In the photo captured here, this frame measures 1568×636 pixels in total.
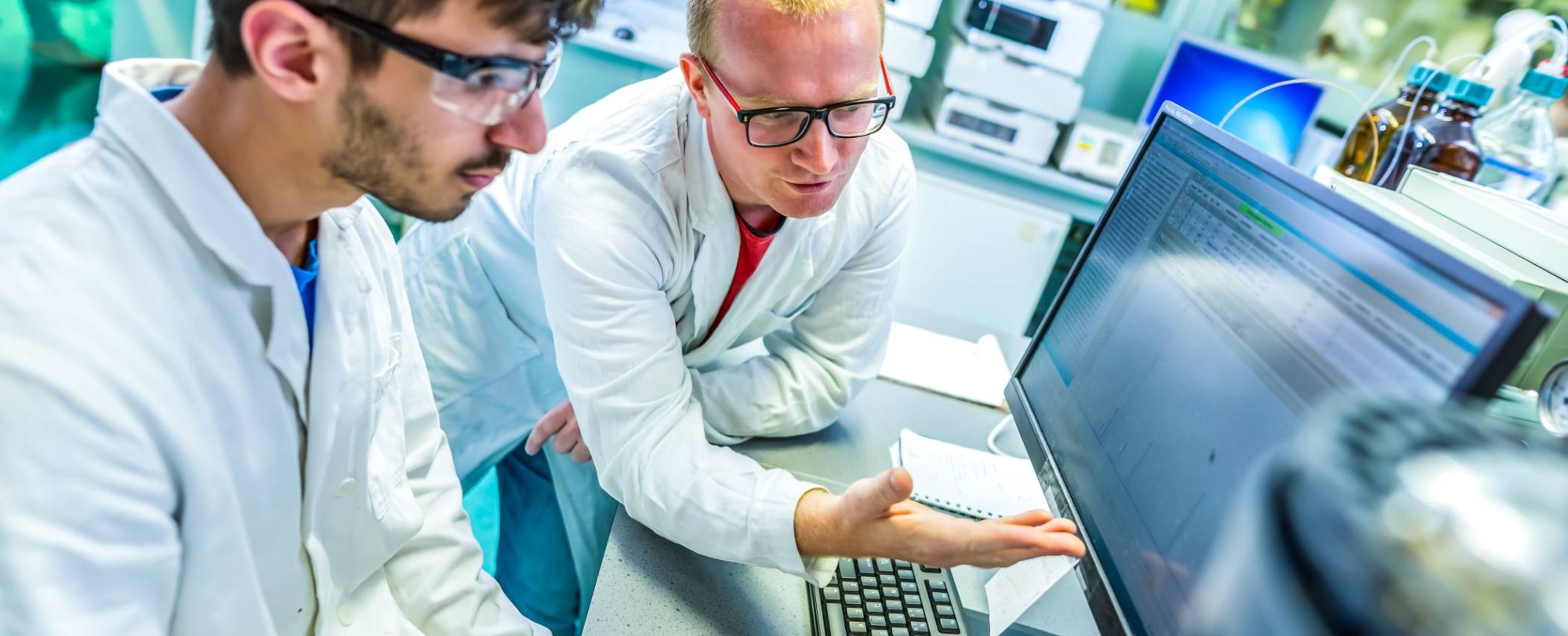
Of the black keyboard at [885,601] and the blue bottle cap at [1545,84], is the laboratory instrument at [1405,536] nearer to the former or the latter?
the black keyboard at [885,601]

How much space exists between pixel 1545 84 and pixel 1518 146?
A: 24cm

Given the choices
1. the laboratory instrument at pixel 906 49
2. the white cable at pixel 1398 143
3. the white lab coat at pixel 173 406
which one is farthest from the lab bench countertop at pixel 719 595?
the laboratory instrument at pixel 906 49

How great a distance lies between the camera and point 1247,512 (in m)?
0.27

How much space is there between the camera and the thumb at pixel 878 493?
744 millimetres

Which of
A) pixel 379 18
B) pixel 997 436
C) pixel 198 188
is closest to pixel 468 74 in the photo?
pixel 379 18

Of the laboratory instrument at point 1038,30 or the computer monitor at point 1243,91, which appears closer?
the laboratory instrument at point 1038,30

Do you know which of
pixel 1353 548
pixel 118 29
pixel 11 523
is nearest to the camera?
pixel 1353 548

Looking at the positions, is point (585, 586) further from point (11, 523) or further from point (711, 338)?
point (11, 523)

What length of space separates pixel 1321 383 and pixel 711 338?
0.83 meters

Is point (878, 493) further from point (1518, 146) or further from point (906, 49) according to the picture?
point (906, 49)

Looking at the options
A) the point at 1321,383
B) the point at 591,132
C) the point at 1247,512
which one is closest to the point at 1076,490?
the point at 1321,383

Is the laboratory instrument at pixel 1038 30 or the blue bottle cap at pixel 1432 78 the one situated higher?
the blue bottle cap at pixel 1432 78

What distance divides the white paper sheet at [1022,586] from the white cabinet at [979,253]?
1.98 m

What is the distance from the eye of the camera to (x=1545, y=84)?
118 centimetres
